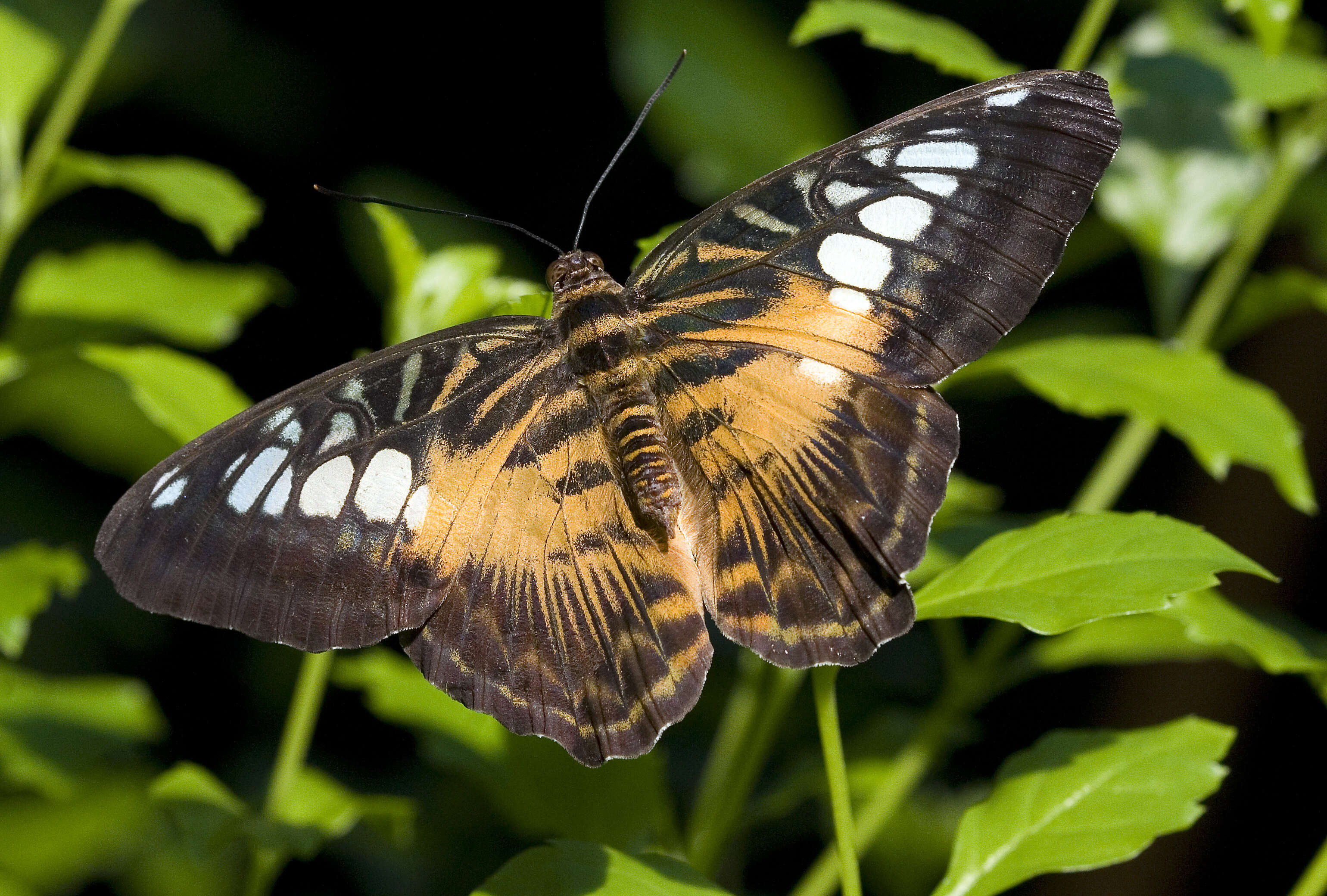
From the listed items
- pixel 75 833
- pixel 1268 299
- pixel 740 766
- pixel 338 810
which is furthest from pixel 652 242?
pixel 75 833

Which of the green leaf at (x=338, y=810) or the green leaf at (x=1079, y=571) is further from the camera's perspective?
the green leaf at (x=338, y=810)

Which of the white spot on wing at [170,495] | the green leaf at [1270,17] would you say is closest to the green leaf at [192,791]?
the white spot on wing at [170,495]

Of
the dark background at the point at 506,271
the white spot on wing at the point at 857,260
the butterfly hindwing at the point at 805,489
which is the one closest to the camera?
the butterfly hindwing at the point at 805,489

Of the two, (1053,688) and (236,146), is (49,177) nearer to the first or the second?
(236,146)

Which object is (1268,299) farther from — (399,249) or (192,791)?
(192,791)

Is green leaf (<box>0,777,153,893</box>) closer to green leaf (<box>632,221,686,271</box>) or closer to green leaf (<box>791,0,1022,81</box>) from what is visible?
green leaf (<box>632,221,686,271</box>)

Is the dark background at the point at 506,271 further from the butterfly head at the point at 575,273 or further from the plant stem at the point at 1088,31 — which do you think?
the plant stem at the point at 1088,31
